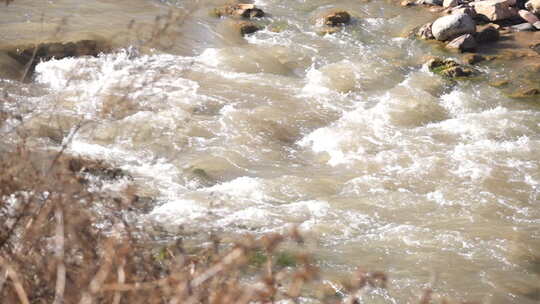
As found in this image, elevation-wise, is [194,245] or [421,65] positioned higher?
[194,245]

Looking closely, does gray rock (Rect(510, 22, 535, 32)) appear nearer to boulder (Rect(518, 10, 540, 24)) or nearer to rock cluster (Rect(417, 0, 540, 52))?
rock cluster (Rect(417, 0, 540, 52))

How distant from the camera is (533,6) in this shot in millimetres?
15203

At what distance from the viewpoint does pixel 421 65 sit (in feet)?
40.8

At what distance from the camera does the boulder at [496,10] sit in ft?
48.4

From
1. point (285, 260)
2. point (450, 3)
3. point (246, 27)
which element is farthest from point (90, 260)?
point (450, 3)

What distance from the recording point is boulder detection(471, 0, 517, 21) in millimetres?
14766

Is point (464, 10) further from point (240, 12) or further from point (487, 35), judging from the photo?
point (240, 12)

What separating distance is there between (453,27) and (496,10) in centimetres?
183

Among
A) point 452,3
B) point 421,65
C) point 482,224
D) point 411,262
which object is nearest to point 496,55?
point 421,65

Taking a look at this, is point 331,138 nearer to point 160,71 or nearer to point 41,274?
point 160,71

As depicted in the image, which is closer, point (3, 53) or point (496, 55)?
point (3, 53)

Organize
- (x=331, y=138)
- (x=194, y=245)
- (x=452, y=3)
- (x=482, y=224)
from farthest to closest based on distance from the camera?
1. (x=452, y=3)
2. (x=331, y=138)
3. (x=482, y=224)
4. (x=194, y=245)

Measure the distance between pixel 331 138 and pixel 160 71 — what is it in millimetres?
5781

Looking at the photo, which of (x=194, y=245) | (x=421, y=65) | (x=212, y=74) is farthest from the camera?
(x=421, y=65)
